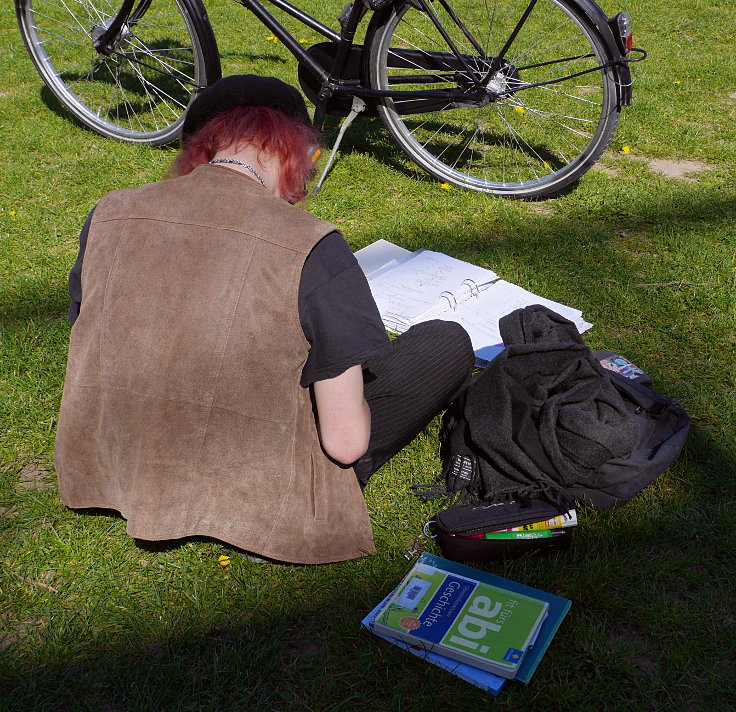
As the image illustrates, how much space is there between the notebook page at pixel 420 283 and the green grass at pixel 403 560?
0.21 meters

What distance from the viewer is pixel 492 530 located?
2182 mm

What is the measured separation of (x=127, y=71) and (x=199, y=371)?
13.8ft

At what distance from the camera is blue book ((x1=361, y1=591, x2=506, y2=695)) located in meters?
1.87

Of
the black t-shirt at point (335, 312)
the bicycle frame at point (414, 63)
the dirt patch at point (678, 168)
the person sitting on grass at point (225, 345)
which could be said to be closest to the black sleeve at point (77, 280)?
the person sitting on grass at point (225, 345)

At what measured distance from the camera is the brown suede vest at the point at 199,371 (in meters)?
1.69

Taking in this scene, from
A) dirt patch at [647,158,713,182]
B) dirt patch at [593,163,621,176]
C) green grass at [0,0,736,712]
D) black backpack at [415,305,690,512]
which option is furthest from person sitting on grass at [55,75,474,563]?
dirt patch at [647,158,713,182]

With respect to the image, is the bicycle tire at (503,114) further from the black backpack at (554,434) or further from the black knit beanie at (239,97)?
the black knit beanie at (239,97)

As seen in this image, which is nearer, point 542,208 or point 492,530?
point 492,530

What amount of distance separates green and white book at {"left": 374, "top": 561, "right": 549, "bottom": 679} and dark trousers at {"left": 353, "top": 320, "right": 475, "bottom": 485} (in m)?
0.43

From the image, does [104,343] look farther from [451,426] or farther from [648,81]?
[648,81]

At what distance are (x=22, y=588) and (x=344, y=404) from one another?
1.10 metres

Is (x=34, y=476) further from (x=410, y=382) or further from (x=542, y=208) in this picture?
(x=542, y=208)

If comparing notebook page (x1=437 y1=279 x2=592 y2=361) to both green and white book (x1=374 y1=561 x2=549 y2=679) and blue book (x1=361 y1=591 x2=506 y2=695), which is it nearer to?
green and white book (x1=374 y1=561 x2=549 y2=679)

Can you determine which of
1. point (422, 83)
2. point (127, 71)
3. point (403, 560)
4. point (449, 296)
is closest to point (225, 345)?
point (403, 560)
